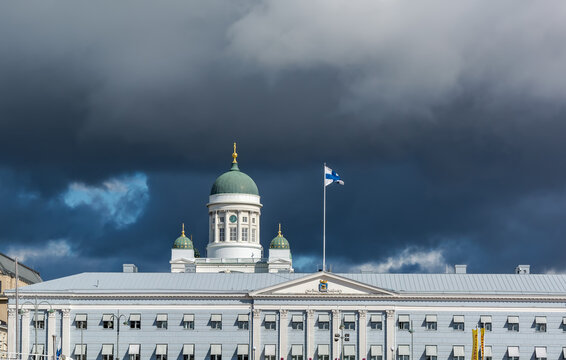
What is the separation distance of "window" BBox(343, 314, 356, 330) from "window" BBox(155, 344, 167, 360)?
2232cm

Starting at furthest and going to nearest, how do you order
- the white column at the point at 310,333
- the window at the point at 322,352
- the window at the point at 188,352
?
the white column at the point at 310,333 → the window at the point at 322,352 → the window at the point at 188,352

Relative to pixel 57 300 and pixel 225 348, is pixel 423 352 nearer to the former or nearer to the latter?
pixel 225 348

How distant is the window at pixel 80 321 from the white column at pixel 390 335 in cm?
3703

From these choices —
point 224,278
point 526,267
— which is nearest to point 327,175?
point 224,278

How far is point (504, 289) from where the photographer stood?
552ft

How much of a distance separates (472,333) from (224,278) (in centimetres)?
3298

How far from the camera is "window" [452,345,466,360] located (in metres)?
164

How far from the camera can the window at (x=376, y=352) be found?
165125mm

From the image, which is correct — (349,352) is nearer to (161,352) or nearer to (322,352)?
(322,352)

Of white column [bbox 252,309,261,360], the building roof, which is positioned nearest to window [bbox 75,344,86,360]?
the building roof

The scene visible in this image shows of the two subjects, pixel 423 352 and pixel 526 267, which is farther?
pixel 526 267

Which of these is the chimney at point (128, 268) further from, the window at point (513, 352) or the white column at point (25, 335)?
the window at point (513, 352)

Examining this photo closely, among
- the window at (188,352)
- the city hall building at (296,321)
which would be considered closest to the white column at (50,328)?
the city hall building at (296,321)

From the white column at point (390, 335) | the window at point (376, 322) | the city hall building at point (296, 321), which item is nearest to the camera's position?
the city hall building at point (296, 321)
